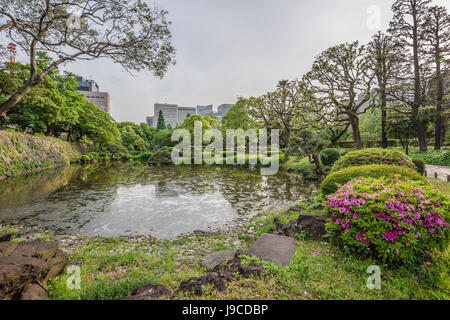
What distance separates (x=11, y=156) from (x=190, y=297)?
1958cm

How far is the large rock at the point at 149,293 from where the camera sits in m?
A: 2.06

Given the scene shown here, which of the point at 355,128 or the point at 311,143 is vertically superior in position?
the point at 355,128

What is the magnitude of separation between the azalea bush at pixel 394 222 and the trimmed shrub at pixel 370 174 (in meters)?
1.25

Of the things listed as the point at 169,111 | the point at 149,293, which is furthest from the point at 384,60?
the point at 169,111

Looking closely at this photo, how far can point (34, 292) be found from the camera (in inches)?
79.7

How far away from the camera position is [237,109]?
96.8ft

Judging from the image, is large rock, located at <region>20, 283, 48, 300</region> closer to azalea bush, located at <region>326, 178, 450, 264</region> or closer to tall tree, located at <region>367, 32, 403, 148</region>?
azalea bush, located at <region>326, 178, 450, 264</region>

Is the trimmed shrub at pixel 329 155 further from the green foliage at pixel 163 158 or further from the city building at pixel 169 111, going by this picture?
the city building at pixel 169 111

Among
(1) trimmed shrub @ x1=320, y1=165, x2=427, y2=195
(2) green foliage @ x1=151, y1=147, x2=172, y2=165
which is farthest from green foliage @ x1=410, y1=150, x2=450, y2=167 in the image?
(2) green foliage @ x1=151, y1=147, x2=172, y2=165

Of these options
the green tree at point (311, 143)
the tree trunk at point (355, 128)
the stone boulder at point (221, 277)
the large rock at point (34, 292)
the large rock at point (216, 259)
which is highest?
the tree trunk at point (355, 128)

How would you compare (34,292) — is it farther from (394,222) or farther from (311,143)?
(311,143)

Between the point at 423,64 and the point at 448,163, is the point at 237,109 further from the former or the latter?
the point at 448,163

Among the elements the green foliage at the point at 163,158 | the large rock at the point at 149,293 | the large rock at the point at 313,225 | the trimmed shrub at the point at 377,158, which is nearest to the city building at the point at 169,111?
the green foliage at the point at 163,158

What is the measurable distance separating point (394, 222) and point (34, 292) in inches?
169
